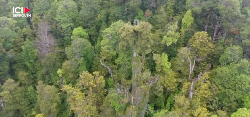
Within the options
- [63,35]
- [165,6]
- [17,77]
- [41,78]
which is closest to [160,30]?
[165,6]

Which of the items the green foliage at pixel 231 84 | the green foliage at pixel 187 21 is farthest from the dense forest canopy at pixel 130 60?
the green foliage at pixel 231 84

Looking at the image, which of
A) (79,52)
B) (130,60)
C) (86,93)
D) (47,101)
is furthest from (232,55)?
(47,101)

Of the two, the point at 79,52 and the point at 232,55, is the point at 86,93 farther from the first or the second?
the point at 232,55

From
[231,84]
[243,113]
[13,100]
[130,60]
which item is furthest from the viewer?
[13,100]

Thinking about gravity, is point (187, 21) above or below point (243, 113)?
above

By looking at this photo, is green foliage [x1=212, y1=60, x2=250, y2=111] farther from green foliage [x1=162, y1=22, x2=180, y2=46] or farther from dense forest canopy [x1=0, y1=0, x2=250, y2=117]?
green foliage [x1=162, y1=22, x2=180, y2=46]

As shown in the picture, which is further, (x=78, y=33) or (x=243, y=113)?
(x=78, y=33)

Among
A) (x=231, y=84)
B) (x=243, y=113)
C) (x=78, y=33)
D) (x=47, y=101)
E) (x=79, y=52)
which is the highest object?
(x=78, y=33)

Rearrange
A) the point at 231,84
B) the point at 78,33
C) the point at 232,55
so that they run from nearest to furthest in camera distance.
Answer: the point at 231,84 → the point at 232,55 → the point at 78,33
